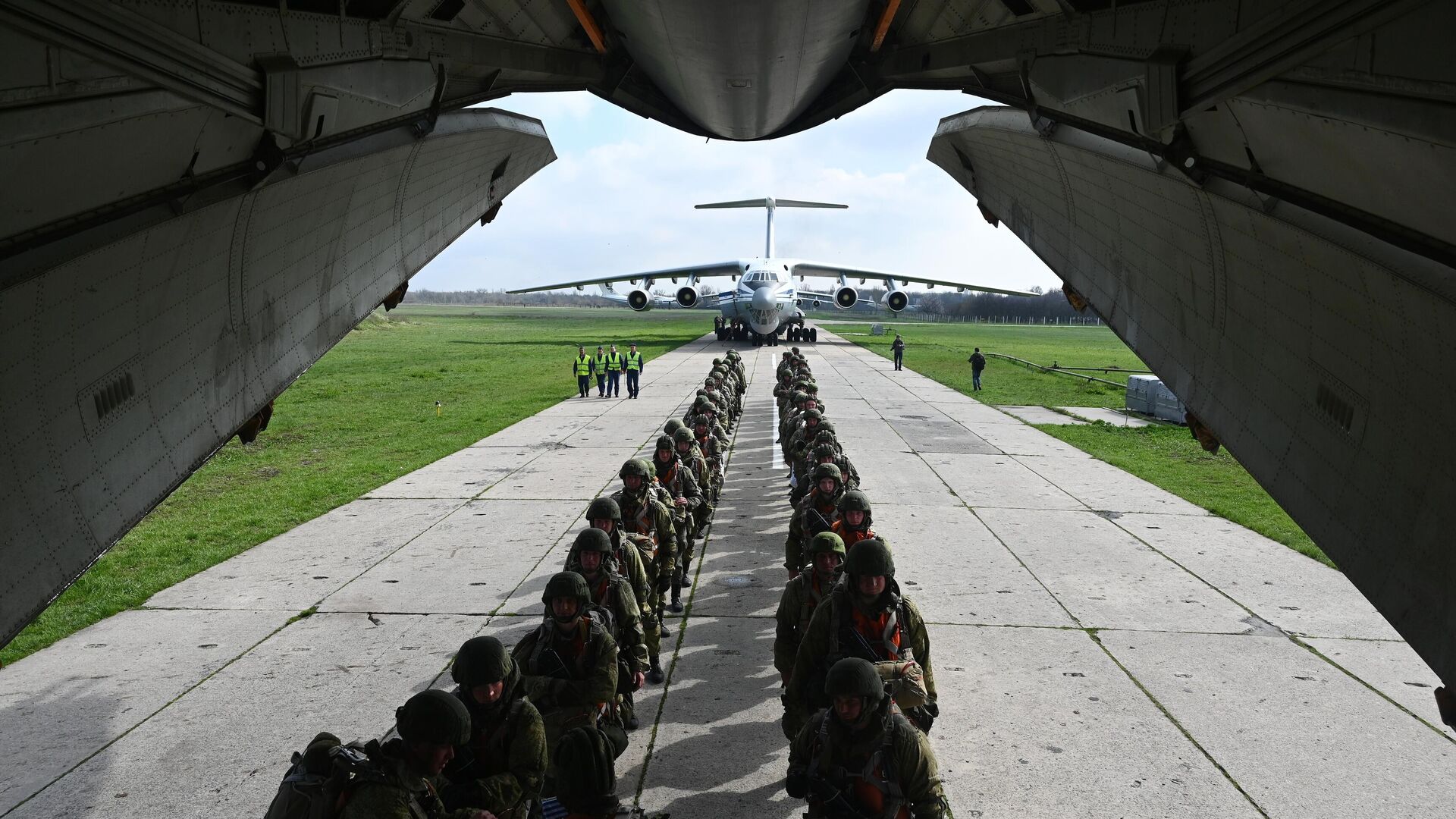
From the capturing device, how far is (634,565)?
22.3ft

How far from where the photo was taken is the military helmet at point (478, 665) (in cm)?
410

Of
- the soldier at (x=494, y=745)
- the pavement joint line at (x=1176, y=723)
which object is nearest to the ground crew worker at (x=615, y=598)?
the soldier at (x=494, y=745)

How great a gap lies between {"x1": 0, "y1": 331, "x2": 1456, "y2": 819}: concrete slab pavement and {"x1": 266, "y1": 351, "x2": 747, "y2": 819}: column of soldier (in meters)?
0.87

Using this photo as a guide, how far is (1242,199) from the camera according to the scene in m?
5.38

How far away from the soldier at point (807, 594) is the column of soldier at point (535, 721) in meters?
0.89

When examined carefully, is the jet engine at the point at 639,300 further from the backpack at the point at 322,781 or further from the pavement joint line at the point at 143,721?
the backpack at the point at 322,781

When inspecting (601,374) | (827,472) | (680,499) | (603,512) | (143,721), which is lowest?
(143,721)

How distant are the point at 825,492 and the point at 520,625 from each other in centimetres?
293

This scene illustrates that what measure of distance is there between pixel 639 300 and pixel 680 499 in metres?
39.4

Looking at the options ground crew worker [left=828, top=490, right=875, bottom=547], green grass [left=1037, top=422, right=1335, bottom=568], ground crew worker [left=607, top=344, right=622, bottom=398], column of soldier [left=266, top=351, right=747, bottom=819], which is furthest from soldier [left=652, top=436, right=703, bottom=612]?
ground crew worker [left=607, top=344, right=622, bottom=398]

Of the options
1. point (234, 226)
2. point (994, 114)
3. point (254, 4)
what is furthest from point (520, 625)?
point (994, 114)

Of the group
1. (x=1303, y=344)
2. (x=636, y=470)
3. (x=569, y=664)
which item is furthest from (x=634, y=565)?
(x=1303, y=344)

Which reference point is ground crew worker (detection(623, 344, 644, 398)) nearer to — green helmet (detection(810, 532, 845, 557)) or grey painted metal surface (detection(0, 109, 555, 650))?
grey painted metal surface (detection(0, 109, 555, 650))

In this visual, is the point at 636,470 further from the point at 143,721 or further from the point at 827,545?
the point at 143,721
